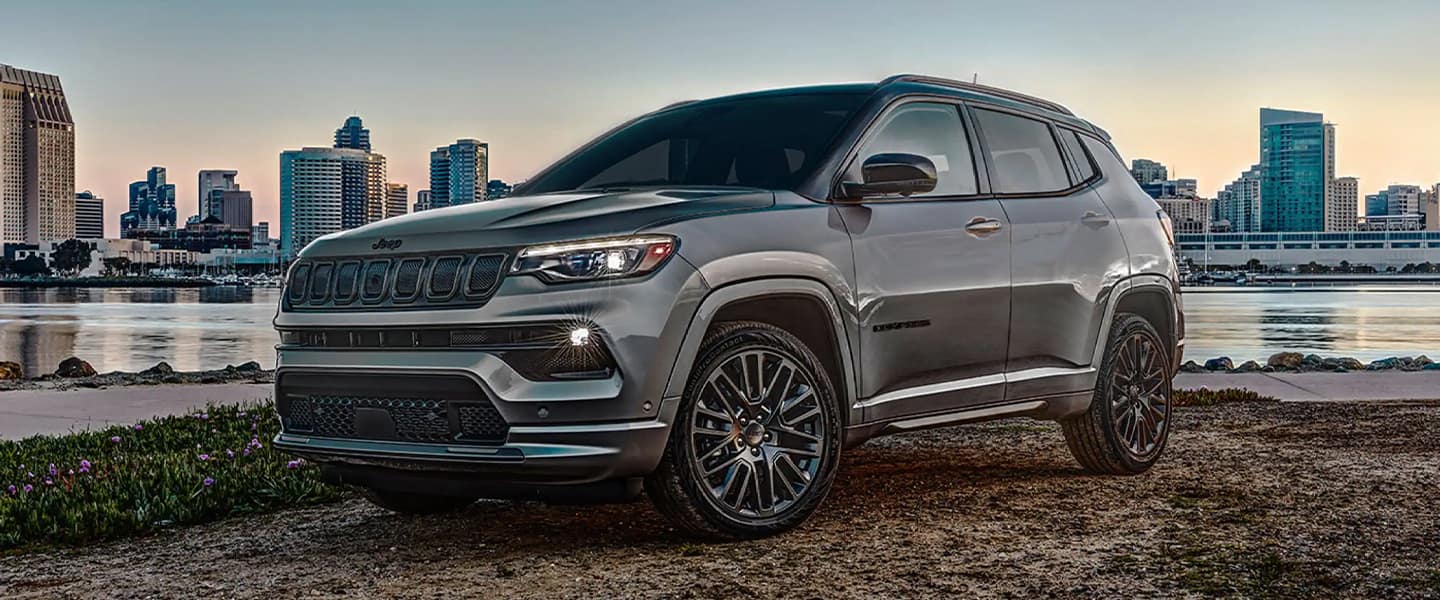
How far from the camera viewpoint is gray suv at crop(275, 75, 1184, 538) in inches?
183

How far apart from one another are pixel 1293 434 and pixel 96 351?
143 ft

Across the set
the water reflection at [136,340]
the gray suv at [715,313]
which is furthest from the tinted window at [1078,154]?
the water reflection at [136,340]

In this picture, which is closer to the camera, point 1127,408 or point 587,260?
point 587,260

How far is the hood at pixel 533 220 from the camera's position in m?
4.74

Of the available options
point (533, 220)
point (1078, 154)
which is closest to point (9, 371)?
point (1078, 154)

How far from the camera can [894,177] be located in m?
5.38

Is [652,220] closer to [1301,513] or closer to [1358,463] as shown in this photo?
[1301,513]

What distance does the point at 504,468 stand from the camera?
4641 millimetres

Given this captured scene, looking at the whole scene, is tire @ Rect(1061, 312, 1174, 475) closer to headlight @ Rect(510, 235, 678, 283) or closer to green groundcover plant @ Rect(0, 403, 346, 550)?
headlight @ Rect(510, 235, 678, 283)

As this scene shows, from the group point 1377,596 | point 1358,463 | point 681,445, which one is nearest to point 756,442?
point 681,445

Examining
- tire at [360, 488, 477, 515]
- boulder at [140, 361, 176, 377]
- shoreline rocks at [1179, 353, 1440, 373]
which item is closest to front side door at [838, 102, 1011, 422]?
tire at [360, 488, 477, 515]

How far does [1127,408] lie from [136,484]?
4805 millimetres

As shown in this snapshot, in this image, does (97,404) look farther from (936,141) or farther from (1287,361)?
(1287,361)

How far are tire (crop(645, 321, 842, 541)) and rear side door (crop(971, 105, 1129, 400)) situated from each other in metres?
1.31
